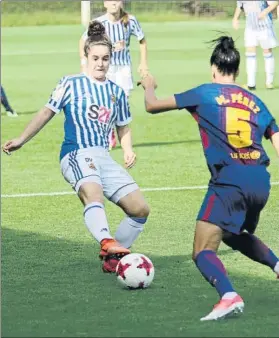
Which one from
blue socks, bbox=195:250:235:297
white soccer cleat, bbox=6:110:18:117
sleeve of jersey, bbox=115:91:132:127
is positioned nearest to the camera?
blue socks, bbox=195:250:235:297

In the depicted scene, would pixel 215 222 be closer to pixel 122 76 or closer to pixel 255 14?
pixel 122 76

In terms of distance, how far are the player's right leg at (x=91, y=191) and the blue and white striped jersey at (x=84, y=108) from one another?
0.10m

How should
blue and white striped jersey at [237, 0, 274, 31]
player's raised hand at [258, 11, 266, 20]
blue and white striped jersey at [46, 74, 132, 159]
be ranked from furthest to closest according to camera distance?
blue and white striped jersey at [237, 0, 274, 31]
player's raised hand at [258, 11, 266, 20]
blue and white striped jersey at [46, 74, 132, 159]

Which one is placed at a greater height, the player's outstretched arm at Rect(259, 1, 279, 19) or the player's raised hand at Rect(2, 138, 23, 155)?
the player's raised hand at Rect(2, 138, 23, 155)

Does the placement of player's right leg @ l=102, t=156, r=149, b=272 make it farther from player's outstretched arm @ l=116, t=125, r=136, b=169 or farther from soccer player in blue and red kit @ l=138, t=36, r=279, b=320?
soccer player in blue and red kit @ l=138, t=36, r=279, b=320

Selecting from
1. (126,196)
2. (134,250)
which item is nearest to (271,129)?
(126,196)

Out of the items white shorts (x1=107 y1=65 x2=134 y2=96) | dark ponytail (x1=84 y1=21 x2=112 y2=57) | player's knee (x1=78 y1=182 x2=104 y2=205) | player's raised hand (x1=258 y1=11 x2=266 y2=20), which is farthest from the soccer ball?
player's raised hand (x1=258 y1=11 x2=266 y2=20)

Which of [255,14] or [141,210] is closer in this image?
[141,210]

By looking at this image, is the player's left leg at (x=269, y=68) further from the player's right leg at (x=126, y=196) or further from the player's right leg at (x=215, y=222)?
the player's right leg at (x=215, y=222)

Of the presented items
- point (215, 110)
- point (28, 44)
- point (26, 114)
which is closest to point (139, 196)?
point (215, 110)

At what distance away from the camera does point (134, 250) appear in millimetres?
10047

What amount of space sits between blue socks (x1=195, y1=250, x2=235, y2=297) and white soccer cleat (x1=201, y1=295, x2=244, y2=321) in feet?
0.32

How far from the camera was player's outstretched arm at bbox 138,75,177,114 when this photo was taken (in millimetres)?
7816

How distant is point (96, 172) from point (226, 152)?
1748mm
